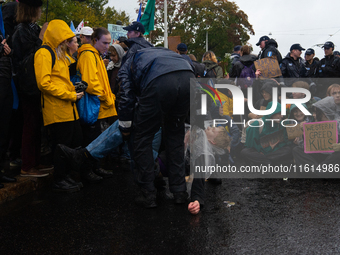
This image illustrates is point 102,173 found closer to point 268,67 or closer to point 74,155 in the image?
point 74,155

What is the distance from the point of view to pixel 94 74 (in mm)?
4461

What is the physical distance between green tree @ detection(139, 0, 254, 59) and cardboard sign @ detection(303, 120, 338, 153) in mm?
36307

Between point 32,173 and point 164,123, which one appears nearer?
point 164,123

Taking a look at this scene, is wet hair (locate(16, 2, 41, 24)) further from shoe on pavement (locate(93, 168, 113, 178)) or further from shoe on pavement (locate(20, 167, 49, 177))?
shoe on pavement (locate(93, 168, 113, 178))

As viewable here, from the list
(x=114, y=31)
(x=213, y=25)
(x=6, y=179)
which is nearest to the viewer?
(x=6, y=179)

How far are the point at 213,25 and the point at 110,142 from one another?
4316 centimetres

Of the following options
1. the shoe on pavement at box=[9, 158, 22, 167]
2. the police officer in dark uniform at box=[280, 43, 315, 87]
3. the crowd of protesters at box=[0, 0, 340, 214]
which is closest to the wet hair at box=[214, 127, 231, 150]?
the crowd of protesters at box=[0, 0, 340, 214]

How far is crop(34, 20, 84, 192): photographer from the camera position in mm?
3842

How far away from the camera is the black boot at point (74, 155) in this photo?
12.6ft

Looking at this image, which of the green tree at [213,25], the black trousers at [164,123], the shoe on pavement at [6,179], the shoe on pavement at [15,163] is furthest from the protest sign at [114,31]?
the green tree at [213,25]

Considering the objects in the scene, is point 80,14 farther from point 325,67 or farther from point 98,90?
point 98,90

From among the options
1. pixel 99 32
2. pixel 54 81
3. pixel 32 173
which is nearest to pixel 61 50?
pixel 54 81

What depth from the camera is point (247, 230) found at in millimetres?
2977

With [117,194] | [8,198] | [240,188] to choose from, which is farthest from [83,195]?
[240,188]
